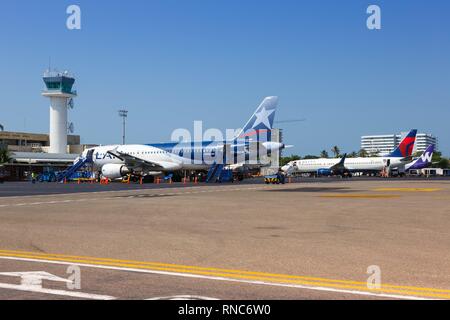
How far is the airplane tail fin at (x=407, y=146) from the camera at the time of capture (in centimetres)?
9275

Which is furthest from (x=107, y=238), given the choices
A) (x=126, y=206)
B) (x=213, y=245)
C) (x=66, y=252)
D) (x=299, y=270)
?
(x=126, y=206)

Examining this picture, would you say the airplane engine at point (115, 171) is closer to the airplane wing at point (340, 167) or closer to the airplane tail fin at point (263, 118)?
the airplane tail fin at point (263, 118)

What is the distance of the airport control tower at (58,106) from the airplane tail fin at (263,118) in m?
77.7

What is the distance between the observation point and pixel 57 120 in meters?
122

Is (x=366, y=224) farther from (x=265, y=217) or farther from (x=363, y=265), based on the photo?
(x=363, y=265)

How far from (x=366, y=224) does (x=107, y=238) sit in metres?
7.37

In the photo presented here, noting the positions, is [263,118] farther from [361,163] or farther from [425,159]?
[425,159]

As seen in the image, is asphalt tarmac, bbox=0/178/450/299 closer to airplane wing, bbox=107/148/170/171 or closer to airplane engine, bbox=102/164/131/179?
airplane engine, bbox=102/164/131/179

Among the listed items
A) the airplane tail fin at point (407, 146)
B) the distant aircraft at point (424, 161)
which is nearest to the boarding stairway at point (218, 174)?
the airplane tail fin at point (407, 146)

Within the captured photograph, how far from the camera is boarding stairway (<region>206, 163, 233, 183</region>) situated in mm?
55844

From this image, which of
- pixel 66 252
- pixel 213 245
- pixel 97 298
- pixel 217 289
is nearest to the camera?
pixel 97 298

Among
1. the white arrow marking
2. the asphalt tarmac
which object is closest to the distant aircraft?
the asphalt tarmac

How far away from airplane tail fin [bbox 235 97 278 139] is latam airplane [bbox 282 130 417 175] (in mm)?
45337

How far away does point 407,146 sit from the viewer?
94750 mm
